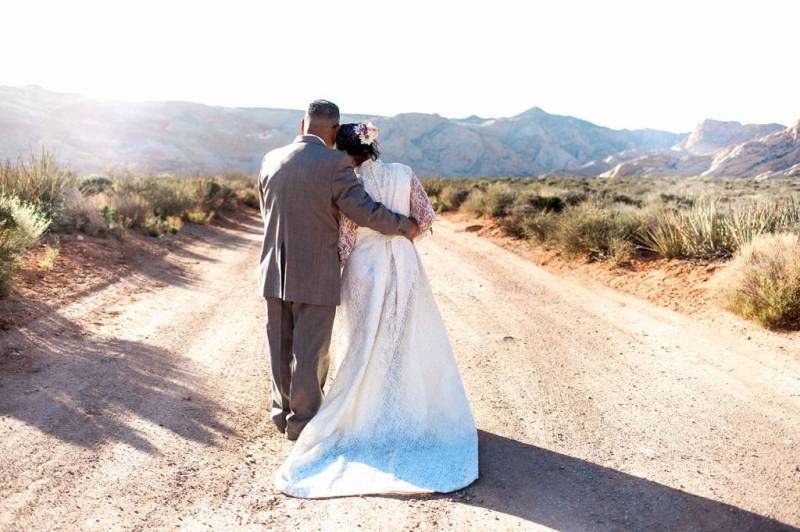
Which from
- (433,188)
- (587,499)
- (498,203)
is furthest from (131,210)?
(433,188)

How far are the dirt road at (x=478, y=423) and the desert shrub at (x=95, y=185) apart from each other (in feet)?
32.0

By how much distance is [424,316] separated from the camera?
4.62m

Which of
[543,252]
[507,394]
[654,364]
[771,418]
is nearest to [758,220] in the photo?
[543,252]

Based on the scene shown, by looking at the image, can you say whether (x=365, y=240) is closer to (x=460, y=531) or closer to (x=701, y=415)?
(x=460, y=531)

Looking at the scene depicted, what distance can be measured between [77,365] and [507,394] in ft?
11.8

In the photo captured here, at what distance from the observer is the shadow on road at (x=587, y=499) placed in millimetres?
3646

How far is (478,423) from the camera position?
505 cm

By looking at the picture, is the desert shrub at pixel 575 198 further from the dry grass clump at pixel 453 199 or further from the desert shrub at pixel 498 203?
the dry grass clump at pixel 453 199

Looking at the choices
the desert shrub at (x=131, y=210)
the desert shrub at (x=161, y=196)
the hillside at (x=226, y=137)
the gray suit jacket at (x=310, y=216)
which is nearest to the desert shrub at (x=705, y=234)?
the gray suit jacket at (x=310, y=216)

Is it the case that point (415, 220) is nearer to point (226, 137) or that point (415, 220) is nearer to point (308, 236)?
point (308, 236)

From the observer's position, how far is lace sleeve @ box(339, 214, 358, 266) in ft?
15.0

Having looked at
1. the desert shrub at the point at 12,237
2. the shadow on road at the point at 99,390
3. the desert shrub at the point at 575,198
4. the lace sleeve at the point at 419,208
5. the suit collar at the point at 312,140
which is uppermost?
the suit collar at the point at 312,140

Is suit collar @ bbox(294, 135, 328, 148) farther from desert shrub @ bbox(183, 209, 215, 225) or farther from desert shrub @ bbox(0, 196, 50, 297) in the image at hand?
desert shrub @ bbox(183, 209, 215, 225)

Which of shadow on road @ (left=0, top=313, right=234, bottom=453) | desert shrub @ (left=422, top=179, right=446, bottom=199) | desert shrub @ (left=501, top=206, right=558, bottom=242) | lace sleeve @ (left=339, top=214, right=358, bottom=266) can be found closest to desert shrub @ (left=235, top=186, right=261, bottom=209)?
desert shrub @ (left=422, top=179, right=446, bottom=199)
